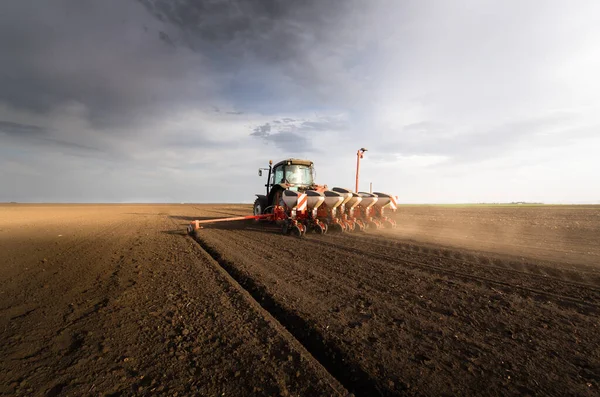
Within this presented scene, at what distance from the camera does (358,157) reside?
11734mm

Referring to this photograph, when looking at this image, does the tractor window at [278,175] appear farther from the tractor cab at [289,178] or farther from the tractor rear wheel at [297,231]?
the tractor rear wheel at [297,231]

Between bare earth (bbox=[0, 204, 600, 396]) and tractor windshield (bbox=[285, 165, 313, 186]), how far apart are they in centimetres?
700

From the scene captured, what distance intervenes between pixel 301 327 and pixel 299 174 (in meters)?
10.1

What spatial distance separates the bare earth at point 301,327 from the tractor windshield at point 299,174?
7.00 m

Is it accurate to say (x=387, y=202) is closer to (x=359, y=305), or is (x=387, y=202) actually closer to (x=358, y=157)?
(x=358, y=157)

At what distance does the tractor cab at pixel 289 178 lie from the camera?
12031 mm

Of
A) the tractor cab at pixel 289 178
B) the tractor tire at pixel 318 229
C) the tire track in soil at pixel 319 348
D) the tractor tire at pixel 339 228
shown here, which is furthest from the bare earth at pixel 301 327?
the tractor cab at pixel 289 178

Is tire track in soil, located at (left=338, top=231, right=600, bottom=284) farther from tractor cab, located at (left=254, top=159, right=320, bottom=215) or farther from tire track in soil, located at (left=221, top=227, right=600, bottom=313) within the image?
tractor cab, located at (left=254, top=159, right=320, bottom=215)

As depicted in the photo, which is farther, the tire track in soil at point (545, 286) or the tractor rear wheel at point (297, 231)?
the tractor rear wheel at point (297, 231)

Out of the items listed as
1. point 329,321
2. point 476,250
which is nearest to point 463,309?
point 329,321

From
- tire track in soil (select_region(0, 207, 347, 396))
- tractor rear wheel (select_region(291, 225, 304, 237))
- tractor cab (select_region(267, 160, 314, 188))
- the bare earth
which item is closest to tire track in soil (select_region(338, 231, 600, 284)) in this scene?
the bare earth

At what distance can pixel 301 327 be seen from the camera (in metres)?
2.87

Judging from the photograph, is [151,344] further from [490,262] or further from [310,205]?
[310,205]

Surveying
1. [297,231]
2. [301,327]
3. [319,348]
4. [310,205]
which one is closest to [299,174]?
[310,205]
